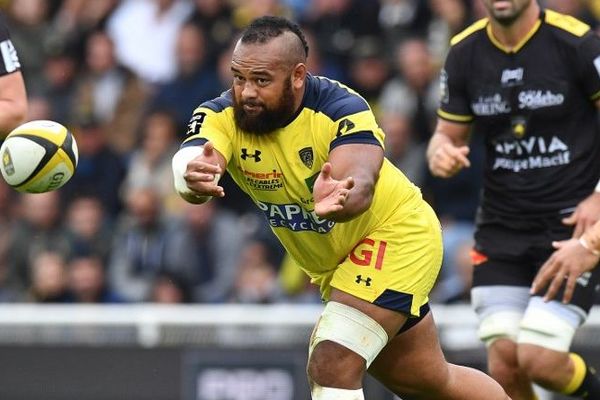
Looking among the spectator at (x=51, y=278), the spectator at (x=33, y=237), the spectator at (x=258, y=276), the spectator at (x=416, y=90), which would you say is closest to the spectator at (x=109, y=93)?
the spectator at (x=33, y=237)

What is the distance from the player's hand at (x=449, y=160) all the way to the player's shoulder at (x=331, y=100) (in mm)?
1036

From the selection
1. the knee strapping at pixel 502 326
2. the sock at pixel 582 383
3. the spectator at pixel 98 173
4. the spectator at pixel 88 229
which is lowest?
the spectator at pixel 88 229

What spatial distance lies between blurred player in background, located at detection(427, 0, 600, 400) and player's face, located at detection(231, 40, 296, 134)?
4.69 ft

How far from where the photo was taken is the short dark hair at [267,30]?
6.28 meters

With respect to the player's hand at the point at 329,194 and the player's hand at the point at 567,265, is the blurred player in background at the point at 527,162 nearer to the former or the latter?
the player's hand at the point at 567,265

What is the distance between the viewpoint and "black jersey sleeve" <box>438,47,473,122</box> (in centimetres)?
790

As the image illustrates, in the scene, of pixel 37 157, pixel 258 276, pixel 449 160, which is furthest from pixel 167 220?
pixel 37 157

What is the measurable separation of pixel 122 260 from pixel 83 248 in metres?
0.34

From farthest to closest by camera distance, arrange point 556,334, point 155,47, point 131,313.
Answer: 1. point 155,47
2. point 131,313
3. point 556,334

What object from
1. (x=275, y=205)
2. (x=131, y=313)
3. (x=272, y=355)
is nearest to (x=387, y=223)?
(x=275, y=205)

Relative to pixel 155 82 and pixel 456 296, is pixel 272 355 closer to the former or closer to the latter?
pixel 456 296

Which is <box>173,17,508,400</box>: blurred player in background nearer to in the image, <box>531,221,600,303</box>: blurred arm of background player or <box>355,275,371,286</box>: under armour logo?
<box>355,275,371,286</box>: under armour logo

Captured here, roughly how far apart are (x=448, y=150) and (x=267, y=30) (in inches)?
62.2

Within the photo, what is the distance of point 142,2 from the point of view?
12.7 metres
